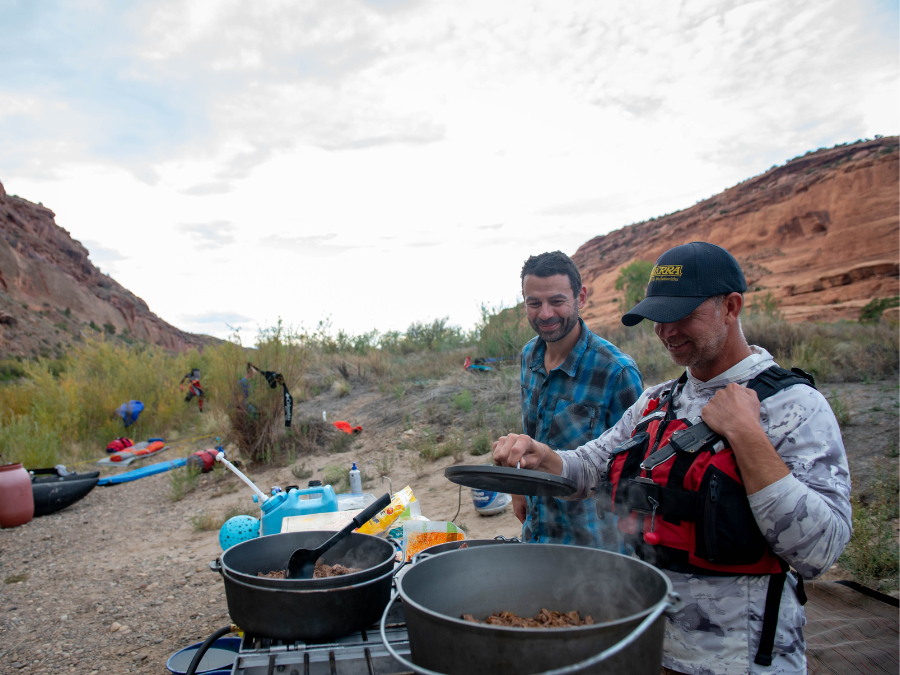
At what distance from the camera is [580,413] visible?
2625mm

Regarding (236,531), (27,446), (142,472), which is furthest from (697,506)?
(27,446)

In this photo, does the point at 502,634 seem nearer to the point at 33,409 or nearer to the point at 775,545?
the point at 775,545

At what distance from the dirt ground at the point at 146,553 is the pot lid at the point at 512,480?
107 inches

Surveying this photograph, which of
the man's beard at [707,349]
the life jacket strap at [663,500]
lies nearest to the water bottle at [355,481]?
the life jacket strap at [663,500]

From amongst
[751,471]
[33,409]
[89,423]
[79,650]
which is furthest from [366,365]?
[751,471]

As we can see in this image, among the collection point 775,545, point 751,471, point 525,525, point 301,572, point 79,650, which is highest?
point 751,471

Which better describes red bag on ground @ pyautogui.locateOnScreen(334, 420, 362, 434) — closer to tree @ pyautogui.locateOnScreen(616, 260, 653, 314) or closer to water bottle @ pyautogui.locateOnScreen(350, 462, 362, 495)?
water bottle @ pyautogui.locateOnScreen(350, 462, 362, 495)

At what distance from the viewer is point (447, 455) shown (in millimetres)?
7383

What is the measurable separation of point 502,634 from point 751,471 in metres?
0.73

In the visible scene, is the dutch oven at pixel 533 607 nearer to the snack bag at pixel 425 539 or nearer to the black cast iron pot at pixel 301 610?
the black cast iron pot at pixel 301 610

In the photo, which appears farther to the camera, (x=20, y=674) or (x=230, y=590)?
(x=20, y=674)

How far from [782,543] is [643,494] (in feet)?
1.10

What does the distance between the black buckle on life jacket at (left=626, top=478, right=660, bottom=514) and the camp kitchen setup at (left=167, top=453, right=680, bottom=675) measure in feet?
0.57

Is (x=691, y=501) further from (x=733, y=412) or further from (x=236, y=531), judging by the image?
(x=236, y=531)
